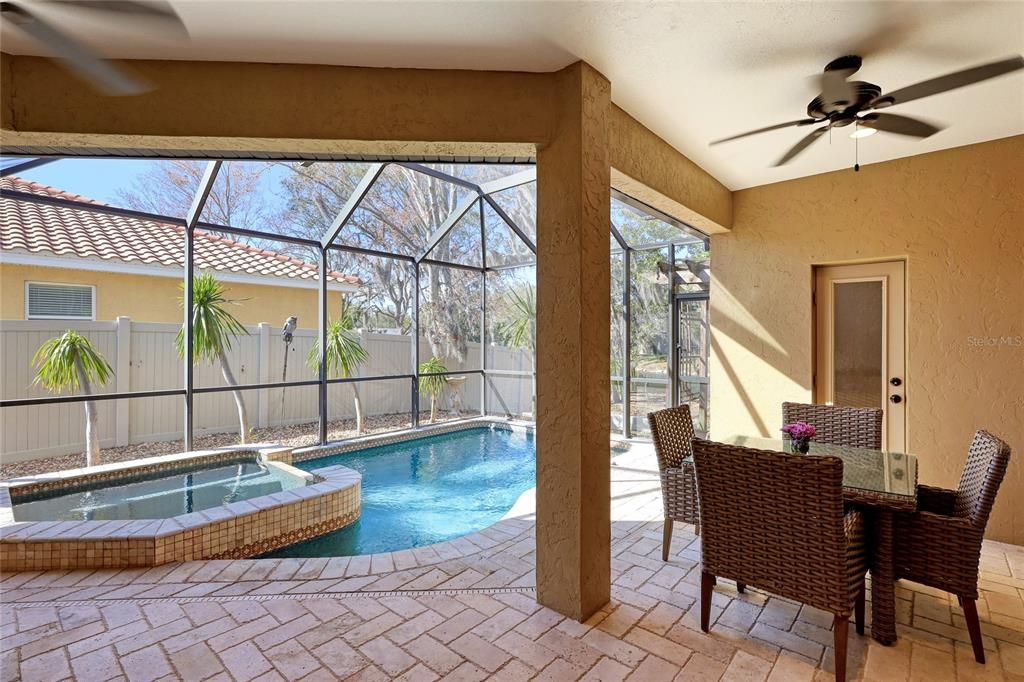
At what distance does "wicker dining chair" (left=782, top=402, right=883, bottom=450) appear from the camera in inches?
119

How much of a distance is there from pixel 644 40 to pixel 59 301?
752 cm

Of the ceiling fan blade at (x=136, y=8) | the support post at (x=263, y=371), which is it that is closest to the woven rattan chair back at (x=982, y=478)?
the ceiling fan blade at (x=136, y=8)

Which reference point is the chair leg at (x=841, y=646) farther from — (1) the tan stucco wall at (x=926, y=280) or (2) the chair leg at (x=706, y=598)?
(1) the tan stucco wall at (x=926, y=280)

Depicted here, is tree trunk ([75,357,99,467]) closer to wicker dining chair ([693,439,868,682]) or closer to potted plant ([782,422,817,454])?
wicker dining chair ([693,439,868,682])

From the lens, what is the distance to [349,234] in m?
7.01

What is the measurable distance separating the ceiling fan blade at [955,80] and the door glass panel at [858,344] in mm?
2021

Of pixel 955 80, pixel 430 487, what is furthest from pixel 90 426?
pixel 955 80

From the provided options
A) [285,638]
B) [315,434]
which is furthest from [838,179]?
[315,434]


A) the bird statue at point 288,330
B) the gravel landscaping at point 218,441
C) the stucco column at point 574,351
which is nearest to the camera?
the stucco column at point 574,351

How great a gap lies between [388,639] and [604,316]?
1818 mm

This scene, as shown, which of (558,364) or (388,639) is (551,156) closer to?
(558,364)

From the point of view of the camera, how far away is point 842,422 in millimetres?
3150

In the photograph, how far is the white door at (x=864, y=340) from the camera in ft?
12.1

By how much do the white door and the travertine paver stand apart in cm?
124
